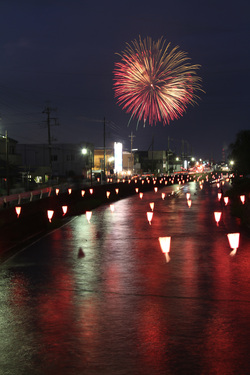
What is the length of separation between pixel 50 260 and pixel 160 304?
550 centimetres

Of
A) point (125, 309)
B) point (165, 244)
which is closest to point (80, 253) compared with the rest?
point (165, 244)

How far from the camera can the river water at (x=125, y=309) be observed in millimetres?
6031

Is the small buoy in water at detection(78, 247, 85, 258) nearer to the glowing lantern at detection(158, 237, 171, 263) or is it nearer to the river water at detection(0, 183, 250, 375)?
the river water at detection(0, 183, 250, 375)

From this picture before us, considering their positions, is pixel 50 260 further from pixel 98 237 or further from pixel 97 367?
pixel 97 367

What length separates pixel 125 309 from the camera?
848 centimetres

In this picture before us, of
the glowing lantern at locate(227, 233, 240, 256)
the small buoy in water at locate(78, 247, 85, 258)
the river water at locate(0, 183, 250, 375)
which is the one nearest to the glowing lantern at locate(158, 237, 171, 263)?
the river water at locate(0, 183, 250, 375)

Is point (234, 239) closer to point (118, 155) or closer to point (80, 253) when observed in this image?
point (80, 253)

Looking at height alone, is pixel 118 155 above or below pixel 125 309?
above

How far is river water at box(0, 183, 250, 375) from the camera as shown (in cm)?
603

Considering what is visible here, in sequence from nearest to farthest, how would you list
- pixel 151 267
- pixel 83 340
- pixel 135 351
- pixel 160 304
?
pixel 135 351 → pixel 83 340 → pixel 160 304 → pixel 151 267

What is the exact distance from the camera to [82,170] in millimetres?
110188

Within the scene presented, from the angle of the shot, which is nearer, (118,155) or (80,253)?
(80,253)

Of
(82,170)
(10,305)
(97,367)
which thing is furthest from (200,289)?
(82,170)

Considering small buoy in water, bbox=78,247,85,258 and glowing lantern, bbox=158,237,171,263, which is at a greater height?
glowing lantern, bbox=158,237,171,263
